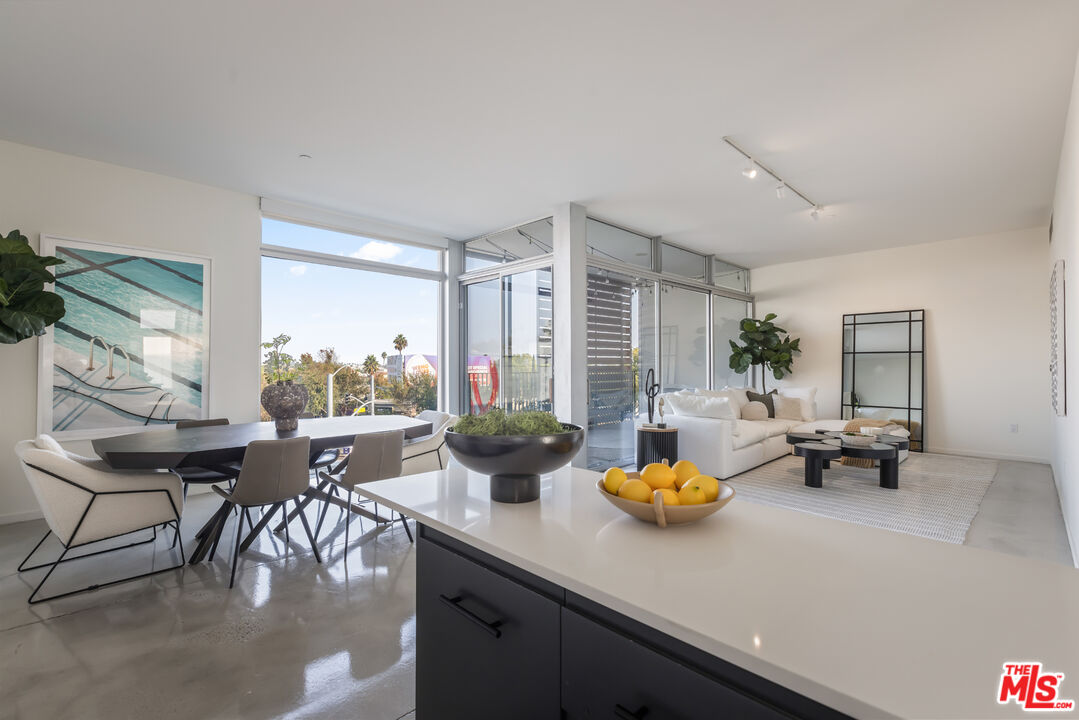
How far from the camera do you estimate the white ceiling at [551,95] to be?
240 centimetres

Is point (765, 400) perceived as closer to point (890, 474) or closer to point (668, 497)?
point (890, 474)

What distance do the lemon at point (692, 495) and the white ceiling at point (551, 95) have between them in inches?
89.0

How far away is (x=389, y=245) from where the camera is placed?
5926 mm

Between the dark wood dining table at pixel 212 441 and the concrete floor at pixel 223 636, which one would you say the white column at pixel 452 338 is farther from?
the concrete floor at pixel 223 636

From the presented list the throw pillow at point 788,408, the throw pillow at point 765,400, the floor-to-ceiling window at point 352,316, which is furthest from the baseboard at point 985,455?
the floor-to-ceiling window at point 352,316

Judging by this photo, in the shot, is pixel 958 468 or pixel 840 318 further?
pixel 840 318

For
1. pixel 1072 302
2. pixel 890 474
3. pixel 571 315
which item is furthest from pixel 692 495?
pixel 890 474

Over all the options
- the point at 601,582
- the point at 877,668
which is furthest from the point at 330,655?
the point at 877,668

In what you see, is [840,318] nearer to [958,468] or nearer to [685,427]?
[958,468]

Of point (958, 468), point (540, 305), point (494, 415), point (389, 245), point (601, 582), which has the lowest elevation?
point (958, 468)

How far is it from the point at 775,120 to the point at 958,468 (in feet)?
15.7

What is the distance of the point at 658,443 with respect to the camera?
511cm

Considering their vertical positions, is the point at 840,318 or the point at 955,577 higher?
the point at 840,318

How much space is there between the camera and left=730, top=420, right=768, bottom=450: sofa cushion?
5239 mm
